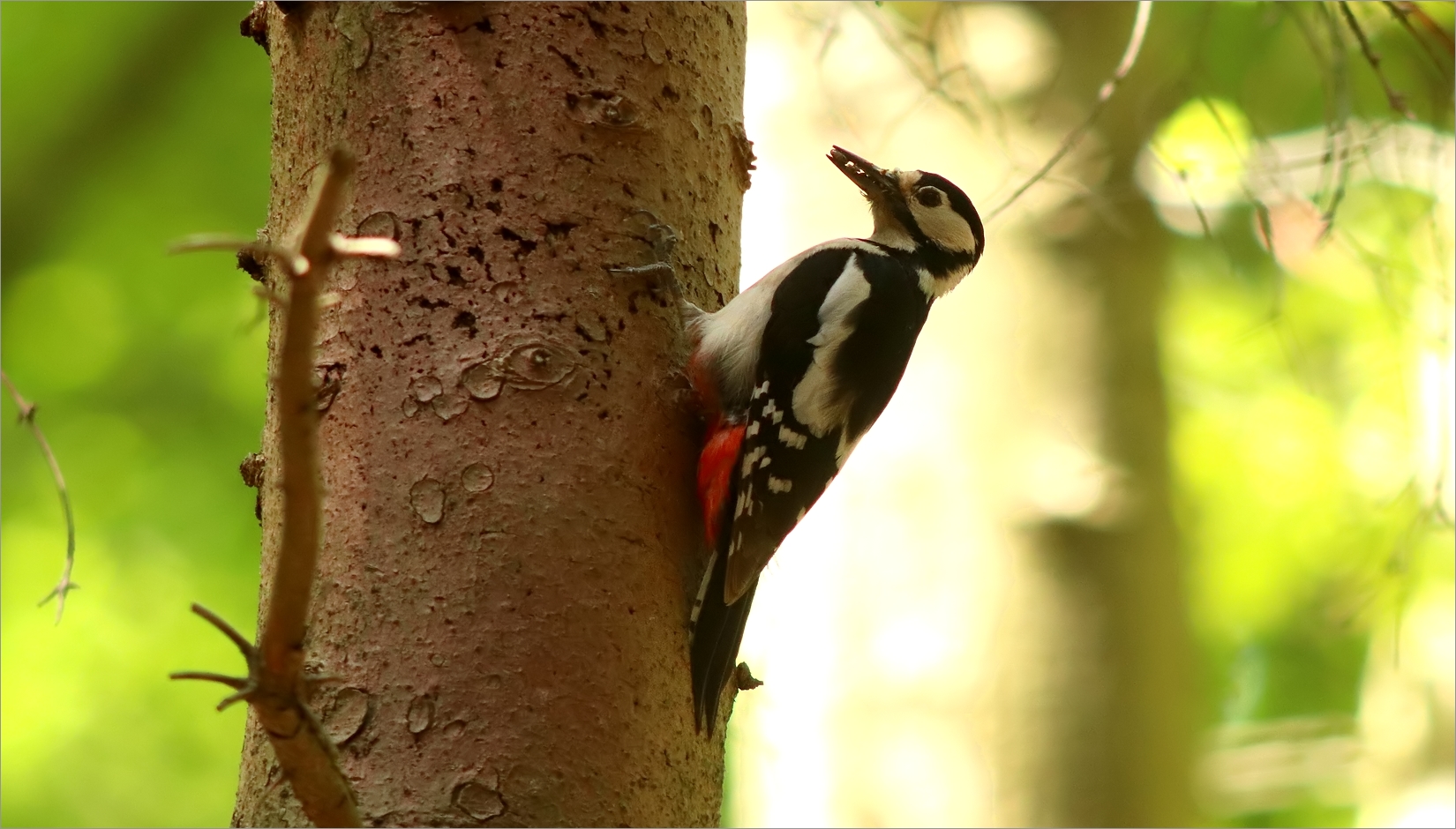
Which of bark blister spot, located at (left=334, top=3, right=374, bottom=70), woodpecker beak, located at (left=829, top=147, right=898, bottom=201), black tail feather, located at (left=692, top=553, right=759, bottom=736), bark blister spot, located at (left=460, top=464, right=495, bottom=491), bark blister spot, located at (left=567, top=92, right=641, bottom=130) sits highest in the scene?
woodpecker beak, located at (left=829, top=147, right=898, bottom=201)

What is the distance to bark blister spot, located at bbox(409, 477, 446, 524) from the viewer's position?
1900 millimetres

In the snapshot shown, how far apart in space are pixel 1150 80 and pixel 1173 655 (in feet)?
7.01

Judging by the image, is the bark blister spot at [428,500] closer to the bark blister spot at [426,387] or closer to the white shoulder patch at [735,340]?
the bark blister spot at [426,387]

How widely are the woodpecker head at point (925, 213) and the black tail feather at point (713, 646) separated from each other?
1721 millimetres

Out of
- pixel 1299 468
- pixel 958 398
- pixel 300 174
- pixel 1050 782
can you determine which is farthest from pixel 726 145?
pixel 1299 468

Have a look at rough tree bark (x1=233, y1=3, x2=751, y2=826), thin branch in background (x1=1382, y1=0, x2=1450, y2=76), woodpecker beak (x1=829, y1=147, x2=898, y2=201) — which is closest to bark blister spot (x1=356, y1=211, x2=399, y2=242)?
rough tree bark (x1=233, y1=3, x2=751, y2=826)

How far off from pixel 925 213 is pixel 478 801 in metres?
2.42

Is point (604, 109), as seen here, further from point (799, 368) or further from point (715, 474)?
point (799, 368)

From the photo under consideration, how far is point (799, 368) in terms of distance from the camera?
290cm

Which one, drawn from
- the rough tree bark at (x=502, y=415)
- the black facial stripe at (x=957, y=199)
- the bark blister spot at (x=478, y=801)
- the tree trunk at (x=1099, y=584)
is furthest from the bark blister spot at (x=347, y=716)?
the tree trunk at (x=1099, y=584)

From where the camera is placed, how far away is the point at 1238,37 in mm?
5535

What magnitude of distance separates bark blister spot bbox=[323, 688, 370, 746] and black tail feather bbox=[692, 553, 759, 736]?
529 millimetres

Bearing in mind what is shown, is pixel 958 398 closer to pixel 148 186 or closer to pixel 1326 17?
pixel 1326 17

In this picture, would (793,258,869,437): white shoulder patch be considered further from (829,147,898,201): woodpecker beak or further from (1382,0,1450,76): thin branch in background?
(1382,0,1450,76): thin branch in background
